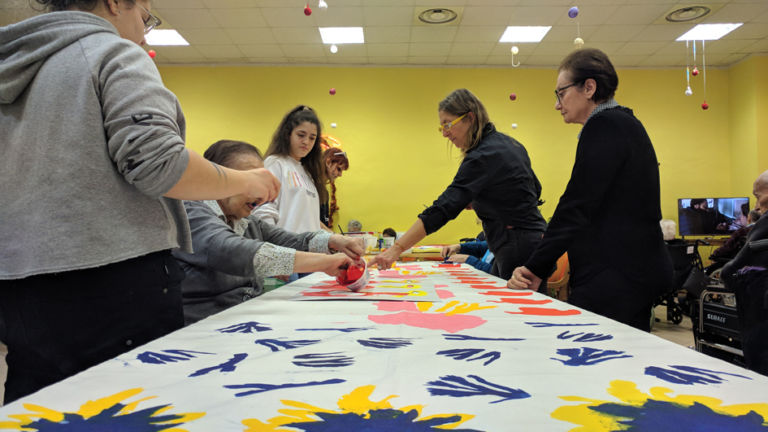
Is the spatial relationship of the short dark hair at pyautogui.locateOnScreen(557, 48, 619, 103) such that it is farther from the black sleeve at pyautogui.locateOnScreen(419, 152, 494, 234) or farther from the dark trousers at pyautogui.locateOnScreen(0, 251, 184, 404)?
the dark trousers at pyautogui.locateOnScreen(0, 251, 184, 404)

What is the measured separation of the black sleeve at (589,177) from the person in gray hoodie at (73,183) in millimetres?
932

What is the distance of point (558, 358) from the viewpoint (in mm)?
596

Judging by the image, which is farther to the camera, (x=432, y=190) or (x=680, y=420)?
(x=432, y=190)

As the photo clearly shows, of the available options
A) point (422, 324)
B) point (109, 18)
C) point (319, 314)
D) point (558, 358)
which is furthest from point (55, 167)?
point (558, 358)

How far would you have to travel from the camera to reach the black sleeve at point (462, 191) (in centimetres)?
176

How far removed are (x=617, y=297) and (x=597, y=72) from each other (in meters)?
0.64

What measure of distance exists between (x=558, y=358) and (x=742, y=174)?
22.8 feet

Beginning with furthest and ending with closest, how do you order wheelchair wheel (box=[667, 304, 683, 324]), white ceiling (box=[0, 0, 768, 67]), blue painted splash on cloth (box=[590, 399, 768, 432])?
white ceiling (box=[0, 0, 768, 67]), wheelchair wheel (box=[667, 304, 683, 324]), blue painted splash on cloth (box=[590, 399, 768, 432])

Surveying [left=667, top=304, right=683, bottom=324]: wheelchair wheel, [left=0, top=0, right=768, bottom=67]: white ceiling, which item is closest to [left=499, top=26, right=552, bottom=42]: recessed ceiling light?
[left=0, top=0, right=768, bottom=67]: white ceiling

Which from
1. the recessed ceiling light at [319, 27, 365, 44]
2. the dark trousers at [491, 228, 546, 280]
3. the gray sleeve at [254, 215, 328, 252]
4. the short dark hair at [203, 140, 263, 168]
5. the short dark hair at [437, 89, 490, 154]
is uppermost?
the recessed ceiling light at [319, 27, 365, 44]

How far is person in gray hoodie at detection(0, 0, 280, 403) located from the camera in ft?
2.22

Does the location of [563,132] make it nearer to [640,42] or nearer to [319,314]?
[640,42]

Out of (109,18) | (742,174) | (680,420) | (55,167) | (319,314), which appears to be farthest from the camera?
(742,174)

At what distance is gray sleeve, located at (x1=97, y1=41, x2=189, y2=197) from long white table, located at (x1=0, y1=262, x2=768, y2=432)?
255 mm
